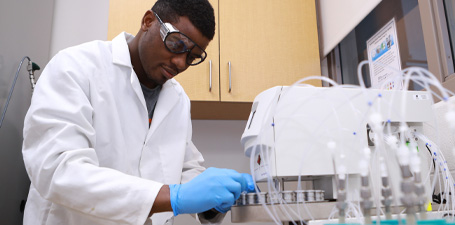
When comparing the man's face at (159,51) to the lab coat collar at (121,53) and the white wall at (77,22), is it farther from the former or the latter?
the white wall at (77,22)

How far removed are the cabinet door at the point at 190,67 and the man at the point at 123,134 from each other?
292 millimetres

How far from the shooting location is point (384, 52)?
1636mm

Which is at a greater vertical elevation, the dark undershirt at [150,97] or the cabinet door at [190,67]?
the cabinet door at [190,67]

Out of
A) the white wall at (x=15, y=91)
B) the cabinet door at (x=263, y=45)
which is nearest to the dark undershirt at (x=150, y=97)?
the cabinet door at (x=263, y=45)

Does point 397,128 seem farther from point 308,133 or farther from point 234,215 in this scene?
point 234,215

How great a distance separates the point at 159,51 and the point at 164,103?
26cm

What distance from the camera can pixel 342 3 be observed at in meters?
1.88

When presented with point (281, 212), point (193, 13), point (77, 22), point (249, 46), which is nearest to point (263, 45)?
point (249, 46)

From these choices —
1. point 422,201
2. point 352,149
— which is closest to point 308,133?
point 352,149

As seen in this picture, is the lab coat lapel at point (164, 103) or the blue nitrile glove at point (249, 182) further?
the lab coat lapel at point (164, 103)

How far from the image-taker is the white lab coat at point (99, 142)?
0.90m

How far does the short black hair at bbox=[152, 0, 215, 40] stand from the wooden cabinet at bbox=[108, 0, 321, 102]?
640 millimetres

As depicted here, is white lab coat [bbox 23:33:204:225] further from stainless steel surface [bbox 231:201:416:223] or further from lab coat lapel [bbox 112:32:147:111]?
stainless steel surface [bbox 231:201:416:223]

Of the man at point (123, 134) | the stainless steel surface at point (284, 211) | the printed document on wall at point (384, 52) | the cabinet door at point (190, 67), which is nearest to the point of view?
the stainless steel surface at point (284, 211)
